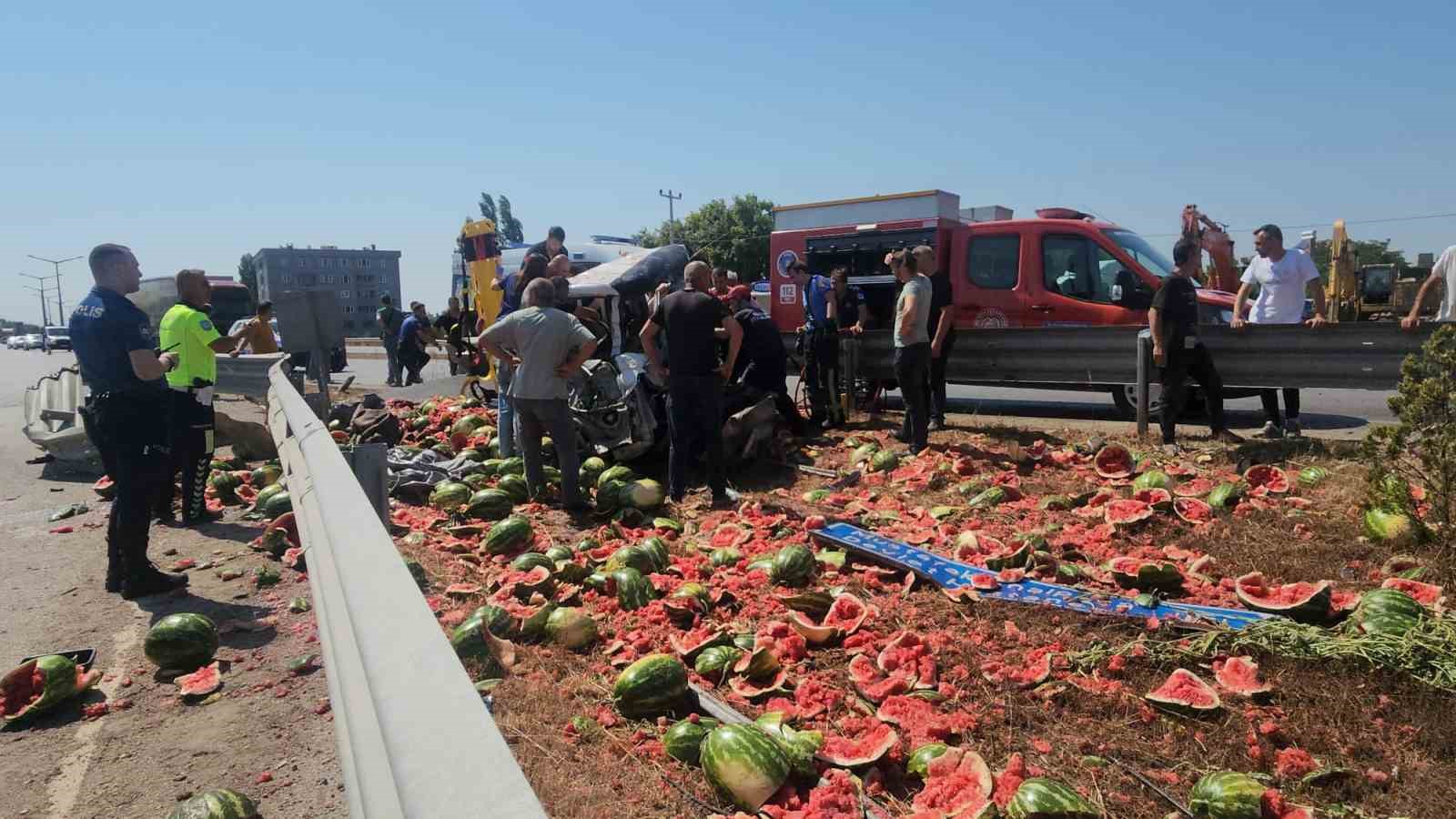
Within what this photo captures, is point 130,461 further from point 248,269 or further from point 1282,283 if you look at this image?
point 248,269

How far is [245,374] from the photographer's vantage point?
11656 millimetres

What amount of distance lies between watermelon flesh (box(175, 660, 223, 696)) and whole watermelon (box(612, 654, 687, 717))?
2.14m

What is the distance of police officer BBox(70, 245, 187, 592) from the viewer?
614 centimetres

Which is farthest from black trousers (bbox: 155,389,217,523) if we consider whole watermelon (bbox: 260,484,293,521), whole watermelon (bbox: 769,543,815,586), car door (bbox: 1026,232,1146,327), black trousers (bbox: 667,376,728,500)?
car door (bbox: 1026,232,1146,327)

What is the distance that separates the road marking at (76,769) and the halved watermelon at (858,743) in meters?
2.97

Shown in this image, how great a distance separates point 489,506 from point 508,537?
1278 mm

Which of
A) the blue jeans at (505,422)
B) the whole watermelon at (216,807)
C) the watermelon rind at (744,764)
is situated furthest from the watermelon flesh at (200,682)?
the blue jeans at (505,422)

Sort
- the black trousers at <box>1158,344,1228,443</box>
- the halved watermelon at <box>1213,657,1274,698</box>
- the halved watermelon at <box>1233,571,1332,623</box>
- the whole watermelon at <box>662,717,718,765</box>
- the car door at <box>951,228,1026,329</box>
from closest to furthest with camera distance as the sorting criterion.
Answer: the whole watermelon at <box>662,717,718,765</box> → the halved watermelon at <box>1213,657,1274,698</box> → the halved watermelon at <box>1233,571,1332,623</box> → the black trousers at <box>1158,344,1228,443</box> → the car door at <box>951,228,1026,329</box>

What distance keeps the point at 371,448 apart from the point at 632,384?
12.3 ft

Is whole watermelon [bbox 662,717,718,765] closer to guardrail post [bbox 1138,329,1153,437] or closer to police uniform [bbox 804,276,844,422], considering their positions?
guardrail post [bbox 1138,329,1153,437]

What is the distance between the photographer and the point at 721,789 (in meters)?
3.29

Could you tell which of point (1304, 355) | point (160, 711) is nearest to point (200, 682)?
point (160, 711)

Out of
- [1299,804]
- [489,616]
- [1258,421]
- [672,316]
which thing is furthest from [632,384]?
[1258,421]

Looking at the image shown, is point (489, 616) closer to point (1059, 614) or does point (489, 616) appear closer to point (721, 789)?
point (721, 789)
